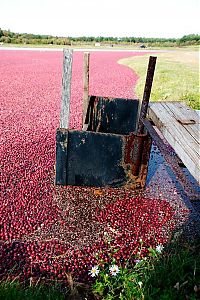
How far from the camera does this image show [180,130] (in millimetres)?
3379

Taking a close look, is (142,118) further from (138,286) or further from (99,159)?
(138,286)

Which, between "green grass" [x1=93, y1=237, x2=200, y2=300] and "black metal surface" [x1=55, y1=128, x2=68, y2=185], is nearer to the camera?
"green grass" [x1=93, y1=237, x2=200, y2=300]

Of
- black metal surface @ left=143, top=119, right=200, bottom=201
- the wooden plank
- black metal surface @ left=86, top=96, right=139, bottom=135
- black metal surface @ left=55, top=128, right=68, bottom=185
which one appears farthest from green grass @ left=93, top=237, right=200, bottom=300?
black metal surface @ left=86, top=96, right=139, bottom=135

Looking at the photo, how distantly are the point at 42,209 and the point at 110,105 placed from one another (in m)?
2.03

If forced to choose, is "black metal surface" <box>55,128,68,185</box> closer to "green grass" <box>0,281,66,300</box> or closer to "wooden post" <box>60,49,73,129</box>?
"wooden post" <box>60,49,73,129</box>

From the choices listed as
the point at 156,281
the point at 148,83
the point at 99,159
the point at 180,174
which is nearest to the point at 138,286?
the point at 156,281

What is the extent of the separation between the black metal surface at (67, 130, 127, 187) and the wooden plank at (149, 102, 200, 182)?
550 mm

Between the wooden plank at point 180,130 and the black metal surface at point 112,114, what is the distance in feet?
3.33

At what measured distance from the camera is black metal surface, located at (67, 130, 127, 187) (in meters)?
4.14

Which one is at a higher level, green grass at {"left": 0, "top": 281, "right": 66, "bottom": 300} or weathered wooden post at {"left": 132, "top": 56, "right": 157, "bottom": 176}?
weathered wooden post at {"left": 132, "top": 56, "right": 157, "bottom": 176}

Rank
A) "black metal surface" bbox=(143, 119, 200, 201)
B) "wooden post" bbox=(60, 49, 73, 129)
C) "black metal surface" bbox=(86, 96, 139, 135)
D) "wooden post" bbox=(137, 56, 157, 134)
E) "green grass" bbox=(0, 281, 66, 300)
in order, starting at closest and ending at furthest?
"green grass" bbox=(0, 281, 66, 300)
"black metal surface" bbox=(143, 119, 200, 201)
"wooden post" bbox=(137, 56, 157, 134)
"wooden post" bbox=(60, 49, 73, 129)
"black metal surface" bbox=(86, 96, 139, 135)

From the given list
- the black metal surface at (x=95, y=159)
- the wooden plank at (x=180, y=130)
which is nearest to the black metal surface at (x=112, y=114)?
the wooden plank at (x=180, y=130)

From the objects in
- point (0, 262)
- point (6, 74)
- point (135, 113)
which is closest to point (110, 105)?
point (135, 113)

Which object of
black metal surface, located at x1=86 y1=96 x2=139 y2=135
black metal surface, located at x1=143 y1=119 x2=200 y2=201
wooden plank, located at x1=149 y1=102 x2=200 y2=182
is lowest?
black metal surface, located at x1=86 y1=96 x2=139 y2=135
